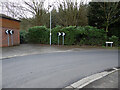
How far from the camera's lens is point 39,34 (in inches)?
648

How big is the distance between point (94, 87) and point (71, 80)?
0.82m

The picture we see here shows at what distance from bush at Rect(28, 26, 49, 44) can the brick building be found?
8.57 feet

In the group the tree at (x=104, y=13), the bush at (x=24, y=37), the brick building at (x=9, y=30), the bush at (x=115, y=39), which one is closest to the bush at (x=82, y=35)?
the bush at (x=115, y=39)

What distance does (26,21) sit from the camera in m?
20.4

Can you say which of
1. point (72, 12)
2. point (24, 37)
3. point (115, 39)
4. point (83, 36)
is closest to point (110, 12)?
point (115, 39)

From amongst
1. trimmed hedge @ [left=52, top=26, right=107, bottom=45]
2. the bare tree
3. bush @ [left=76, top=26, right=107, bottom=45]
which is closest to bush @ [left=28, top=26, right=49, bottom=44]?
trimmed hedge @ [left=52, top=26, right=107, bottom=45]

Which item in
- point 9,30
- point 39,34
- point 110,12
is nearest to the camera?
point 9,30

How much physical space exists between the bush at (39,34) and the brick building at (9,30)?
261 centimetres

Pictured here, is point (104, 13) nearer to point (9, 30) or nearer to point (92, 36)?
point (92, 36)

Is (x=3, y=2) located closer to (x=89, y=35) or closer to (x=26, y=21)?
(x=26, y=21)

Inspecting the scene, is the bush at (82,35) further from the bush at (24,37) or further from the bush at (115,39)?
the bush at (24,37)

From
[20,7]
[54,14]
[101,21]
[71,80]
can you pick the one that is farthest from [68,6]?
[71,80]

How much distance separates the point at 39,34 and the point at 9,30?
14.8 ft

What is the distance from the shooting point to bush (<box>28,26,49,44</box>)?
52.4 ft
